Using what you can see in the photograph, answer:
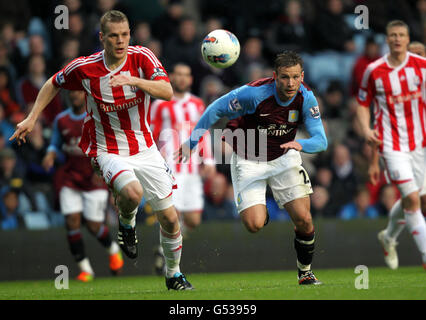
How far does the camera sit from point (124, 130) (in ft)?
25.1

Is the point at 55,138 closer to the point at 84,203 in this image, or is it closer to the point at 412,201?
the point at 84,203

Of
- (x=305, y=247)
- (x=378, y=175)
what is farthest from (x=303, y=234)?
(x=378, y=175)

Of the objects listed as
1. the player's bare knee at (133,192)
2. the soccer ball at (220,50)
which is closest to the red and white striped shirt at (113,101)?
the player's bare knee at (133,192)

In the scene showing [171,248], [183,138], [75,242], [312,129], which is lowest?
[75,242]

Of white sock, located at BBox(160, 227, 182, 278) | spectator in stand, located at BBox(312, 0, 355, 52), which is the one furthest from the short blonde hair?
spectator in stand, located at BBox(312, 0, 355, 52)

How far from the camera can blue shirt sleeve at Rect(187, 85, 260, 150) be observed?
7.82 metres

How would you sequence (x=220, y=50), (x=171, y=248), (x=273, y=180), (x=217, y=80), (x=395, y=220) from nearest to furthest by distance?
1. (x=171, y=248)
2. (x=273, y=180)
3. (x=220, y=50)
4. (x=395, y=220)
5. (x=217, y=80)

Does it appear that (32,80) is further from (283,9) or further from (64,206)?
(283,9)

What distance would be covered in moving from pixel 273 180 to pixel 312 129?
2.25ft

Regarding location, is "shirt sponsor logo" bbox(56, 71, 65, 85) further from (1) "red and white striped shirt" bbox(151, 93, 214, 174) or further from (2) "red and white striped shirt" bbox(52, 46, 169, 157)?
(1) "red and white striped shirt" bbox(151, 93, 214, 174)

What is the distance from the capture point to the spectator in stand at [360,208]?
41.6 ft

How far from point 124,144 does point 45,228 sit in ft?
14.2

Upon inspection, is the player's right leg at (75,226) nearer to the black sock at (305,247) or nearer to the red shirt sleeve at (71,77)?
the red shirt sleeve at (71,77)
